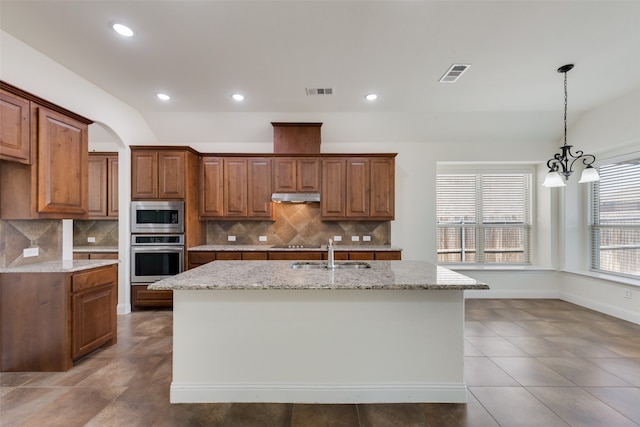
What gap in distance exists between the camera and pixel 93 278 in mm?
2744

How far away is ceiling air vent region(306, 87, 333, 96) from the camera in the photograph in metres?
3.48

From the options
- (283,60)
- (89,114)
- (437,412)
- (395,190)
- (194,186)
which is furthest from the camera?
(395,190)

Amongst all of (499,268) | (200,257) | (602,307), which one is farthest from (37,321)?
(602,307)

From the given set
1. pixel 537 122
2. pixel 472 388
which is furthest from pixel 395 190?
pixel 472 388

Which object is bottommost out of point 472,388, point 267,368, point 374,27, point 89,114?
point 472,388

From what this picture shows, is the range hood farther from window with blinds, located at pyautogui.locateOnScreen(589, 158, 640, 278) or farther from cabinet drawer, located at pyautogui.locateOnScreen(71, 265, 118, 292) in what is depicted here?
window with blinds, located at pyautogui.locateOnScreen(589, 158, 640, 278)

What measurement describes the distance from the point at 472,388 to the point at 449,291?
87cm

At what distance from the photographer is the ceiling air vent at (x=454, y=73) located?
2.95 m

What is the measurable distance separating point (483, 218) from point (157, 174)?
18.1 ft

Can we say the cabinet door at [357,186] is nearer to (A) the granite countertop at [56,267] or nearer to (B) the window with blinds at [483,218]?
(B) the window with blinds at [483,218]

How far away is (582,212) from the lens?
4.57 meters

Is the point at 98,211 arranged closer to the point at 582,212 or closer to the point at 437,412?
the point at 437,412

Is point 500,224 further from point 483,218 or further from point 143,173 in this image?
point 143,173

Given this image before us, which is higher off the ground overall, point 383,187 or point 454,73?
point 454,73
